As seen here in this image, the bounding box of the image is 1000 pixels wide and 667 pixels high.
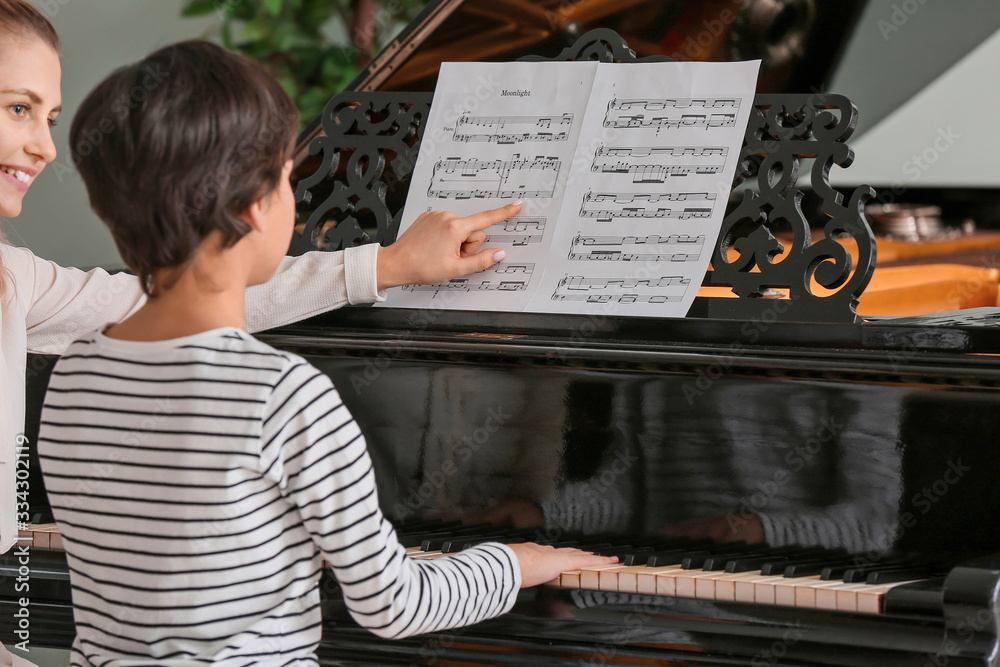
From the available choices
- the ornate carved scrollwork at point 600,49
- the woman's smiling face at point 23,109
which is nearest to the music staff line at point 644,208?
the ornate carved scrollwork at point 600,49

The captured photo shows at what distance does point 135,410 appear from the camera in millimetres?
1102

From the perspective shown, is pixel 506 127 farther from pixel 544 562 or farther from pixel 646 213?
pixel 544 562

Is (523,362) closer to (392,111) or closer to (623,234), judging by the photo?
(623,234)

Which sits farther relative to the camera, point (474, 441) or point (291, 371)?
point (474, 441)

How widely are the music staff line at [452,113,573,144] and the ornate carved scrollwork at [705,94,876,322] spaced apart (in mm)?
335

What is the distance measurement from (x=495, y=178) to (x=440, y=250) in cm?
19

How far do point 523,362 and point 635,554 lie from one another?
1.17ft

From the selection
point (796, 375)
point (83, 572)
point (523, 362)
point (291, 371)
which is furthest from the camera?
point (523, 362)

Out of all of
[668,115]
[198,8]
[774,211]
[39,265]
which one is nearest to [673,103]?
[668,115]

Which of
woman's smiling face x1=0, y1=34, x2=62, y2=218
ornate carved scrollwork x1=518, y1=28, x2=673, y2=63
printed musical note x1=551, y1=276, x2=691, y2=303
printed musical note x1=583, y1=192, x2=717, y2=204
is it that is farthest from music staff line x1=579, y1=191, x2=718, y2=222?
woman's smiling face x1=0, y1=34, x2=62, y2=218

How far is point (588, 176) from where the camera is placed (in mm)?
1732

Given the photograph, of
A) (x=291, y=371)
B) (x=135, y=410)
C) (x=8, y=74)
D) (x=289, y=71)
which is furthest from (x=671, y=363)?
(x=289, y=71)

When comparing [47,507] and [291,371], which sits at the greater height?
[291,371]

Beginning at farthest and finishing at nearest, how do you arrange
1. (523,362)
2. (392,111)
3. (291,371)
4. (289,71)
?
(289,71), (392,111), (523,362), (291,371)
